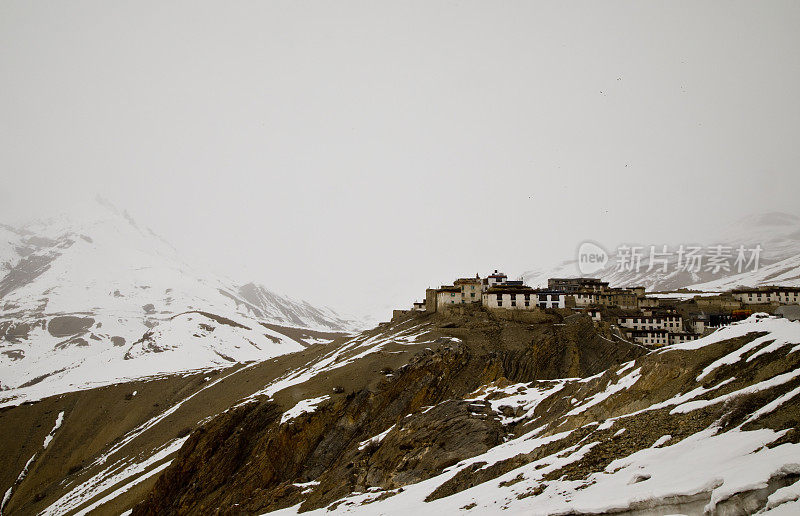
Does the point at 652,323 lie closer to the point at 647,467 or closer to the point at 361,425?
the point at 361,425

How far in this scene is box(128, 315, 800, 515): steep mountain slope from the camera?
42.3ft

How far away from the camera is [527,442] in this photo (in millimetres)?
26141

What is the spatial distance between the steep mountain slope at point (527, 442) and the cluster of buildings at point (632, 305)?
664 inches

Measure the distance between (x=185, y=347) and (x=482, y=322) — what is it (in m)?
142

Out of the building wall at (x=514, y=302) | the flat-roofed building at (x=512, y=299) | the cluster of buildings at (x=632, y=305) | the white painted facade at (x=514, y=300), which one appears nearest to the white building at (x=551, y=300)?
the cluster of buildings at (x=632, y=305)

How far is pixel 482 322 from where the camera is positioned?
6512 centimetres

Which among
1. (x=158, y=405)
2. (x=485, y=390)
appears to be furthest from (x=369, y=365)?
(x=158, y=405)

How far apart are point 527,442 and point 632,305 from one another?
7438 cm

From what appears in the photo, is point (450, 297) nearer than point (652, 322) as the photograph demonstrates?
No

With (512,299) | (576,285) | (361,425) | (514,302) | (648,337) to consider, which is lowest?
(648,337)

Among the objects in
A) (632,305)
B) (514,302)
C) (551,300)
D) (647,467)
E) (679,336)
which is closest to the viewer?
(647,467)

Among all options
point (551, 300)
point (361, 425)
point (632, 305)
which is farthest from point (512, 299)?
point (632, 305)

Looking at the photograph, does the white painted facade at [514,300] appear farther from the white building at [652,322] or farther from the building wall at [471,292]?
the white building at [652,322]

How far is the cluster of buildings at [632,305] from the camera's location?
70.6m
